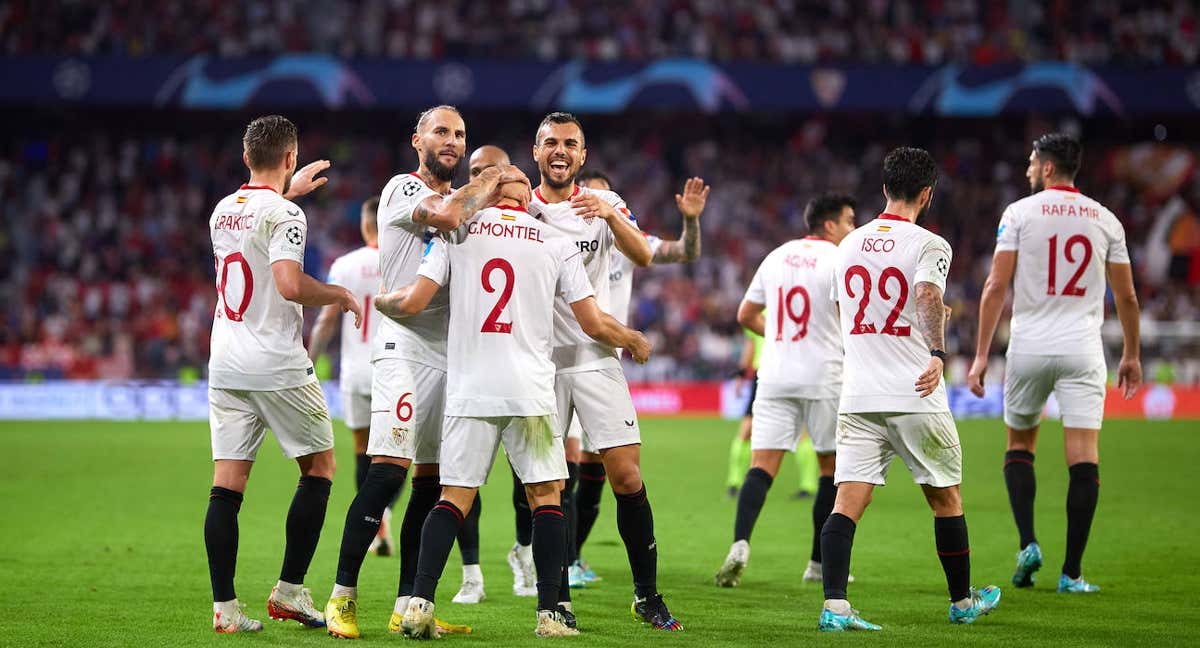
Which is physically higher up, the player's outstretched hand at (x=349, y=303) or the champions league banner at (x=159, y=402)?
the player's outstretched hand at (x=349, y=303)

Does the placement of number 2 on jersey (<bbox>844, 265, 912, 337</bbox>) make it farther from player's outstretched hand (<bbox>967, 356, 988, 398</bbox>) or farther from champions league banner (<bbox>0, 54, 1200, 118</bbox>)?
champions league banner (<bbox>0, 54, 1200, 118</bbox>)

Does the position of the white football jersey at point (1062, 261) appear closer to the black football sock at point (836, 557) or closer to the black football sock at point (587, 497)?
the black football sock at point (836, 557)

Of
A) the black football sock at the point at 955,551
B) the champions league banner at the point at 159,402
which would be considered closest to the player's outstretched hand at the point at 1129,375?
the black football sock at the point at 955,551

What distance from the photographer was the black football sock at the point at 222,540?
6984mm

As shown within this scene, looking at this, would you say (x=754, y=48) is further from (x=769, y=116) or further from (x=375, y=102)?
(x=375, y=102)

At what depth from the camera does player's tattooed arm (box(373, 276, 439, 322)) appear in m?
6.64

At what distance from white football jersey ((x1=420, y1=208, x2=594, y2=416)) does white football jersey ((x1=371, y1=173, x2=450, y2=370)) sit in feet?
0.79

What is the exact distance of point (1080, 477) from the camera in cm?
843

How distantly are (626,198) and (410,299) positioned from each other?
26228 millimetres

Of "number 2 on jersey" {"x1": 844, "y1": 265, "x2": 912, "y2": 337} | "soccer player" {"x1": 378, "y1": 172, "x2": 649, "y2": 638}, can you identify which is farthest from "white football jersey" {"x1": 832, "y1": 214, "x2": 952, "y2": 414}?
"soccer player" {"x1": 378, "y1": 172, "x2": 649, "y2": 638}

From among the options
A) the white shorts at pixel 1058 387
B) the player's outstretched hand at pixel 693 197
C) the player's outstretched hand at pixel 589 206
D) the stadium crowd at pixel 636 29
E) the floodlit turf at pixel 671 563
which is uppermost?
the stadium crowd at pixel 636 29

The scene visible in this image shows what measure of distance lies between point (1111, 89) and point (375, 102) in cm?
1682

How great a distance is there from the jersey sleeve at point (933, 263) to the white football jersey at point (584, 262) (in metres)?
1.54

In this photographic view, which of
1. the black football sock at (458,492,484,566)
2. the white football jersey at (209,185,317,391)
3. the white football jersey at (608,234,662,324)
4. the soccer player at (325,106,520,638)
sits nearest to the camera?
the soccer player at (325,106,520,638)
